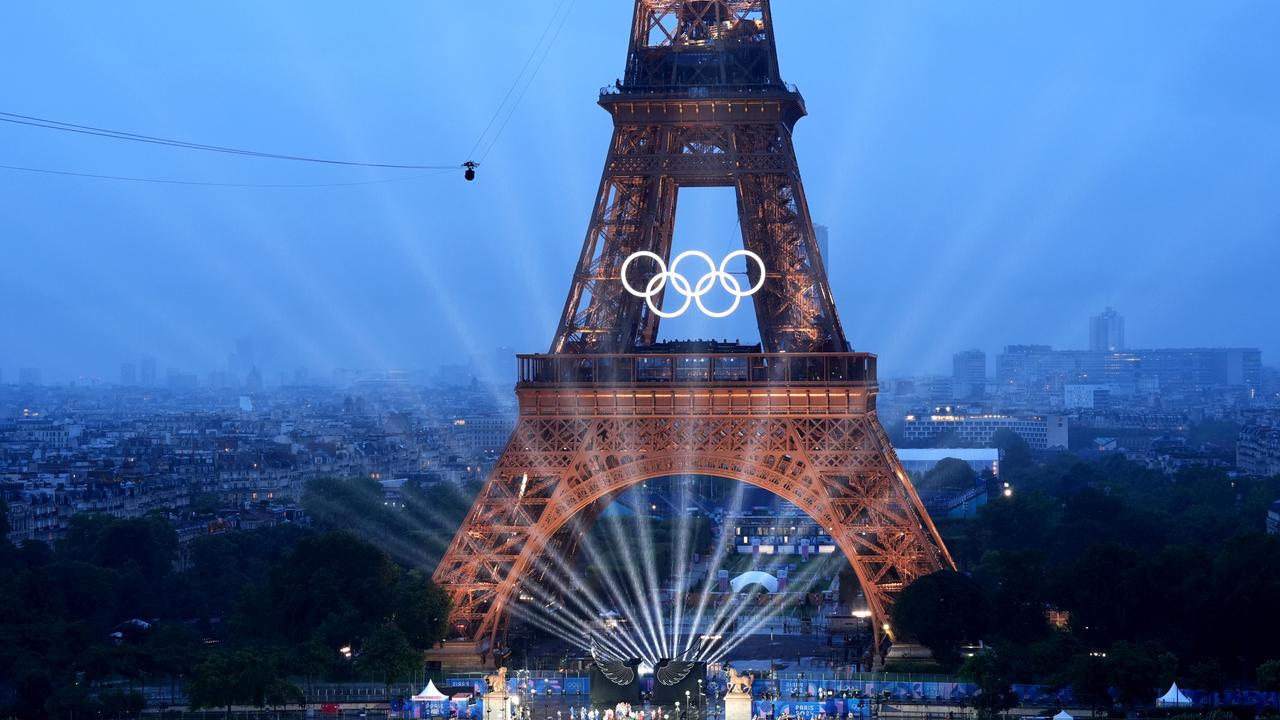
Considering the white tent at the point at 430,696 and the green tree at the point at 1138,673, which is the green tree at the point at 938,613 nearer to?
the green tree at the point at 1138,673

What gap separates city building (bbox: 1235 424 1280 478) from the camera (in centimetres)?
13488

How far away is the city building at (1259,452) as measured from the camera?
135 metres

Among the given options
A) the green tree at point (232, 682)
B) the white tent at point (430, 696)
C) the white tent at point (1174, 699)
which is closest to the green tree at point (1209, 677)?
the white tent at point (1174, 699)

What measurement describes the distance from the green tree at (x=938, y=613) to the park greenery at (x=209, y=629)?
46.0 feet

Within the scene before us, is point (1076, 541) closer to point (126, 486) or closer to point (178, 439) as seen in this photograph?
point (126, 486)

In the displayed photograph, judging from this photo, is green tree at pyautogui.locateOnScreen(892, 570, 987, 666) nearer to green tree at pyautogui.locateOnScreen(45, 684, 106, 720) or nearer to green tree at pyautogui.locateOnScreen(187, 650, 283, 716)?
green tree at pyautogui.locateOnScreen(187, 650, 283, 716)

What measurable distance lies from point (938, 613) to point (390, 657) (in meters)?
16.5

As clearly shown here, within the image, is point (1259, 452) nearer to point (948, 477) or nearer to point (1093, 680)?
point (948, 477)

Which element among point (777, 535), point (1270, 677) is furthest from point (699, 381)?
point (777, 535)

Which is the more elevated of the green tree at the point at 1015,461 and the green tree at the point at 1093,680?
the green tree at the point at 1015,461

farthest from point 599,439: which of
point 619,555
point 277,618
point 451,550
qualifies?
point 619,555

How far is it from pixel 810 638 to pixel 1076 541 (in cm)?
2038

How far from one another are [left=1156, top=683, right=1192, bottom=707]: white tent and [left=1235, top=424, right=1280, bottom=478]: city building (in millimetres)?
89629

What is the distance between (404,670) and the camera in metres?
48.0
